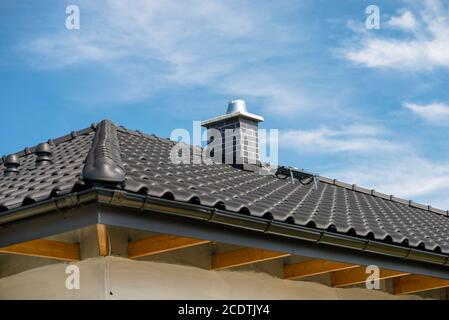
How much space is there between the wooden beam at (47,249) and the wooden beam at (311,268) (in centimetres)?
255

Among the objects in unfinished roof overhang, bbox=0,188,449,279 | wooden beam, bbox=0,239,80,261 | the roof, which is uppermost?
the roof

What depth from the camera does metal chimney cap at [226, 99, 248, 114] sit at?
1443 cm

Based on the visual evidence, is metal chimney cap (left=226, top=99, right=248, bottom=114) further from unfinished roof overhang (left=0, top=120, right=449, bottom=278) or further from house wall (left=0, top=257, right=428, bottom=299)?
house wall (left=0, top=257, right=428, bottom=299)

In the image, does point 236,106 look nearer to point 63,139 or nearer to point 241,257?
point 63,139

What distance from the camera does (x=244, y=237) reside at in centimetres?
659

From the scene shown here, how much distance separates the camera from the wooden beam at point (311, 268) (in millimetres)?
7918

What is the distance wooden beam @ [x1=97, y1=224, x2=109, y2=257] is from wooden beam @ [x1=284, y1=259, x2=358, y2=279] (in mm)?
2440

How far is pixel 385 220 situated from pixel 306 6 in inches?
127

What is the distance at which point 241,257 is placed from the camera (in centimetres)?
738
